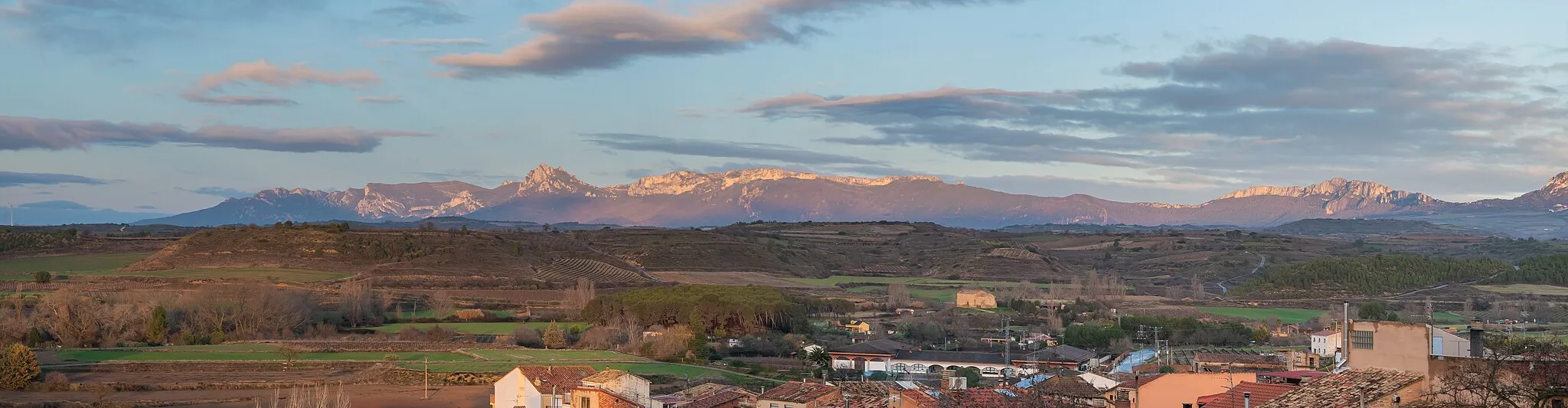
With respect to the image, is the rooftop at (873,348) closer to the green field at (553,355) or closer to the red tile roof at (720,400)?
the green field at (553,355)

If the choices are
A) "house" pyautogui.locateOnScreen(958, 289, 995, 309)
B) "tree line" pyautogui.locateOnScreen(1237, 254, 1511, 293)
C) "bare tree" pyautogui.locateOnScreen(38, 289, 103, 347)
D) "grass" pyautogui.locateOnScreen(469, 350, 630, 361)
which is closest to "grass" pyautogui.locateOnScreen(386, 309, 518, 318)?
"bare tree" pyautogui.locateOnScreen(38, 289, 103, 347)

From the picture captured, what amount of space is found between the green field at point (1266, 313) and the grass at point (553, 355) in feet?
149

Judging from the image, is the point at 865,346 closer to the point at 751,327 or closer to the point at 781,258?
the point at 751,327

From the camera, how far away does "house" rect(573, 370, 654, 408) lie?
3616 cm

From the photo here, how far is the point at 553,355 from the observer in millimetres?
68062

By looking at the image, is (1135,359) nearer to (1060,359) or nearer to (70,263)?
(1060,359)

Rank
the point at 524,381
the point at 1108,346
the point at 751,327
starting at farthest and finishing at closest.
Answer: the point at 751,327, the point at 1108,346, the point at 524,381

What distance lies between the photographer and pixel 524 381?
38188mm

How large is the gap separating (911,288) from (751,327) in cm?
5090

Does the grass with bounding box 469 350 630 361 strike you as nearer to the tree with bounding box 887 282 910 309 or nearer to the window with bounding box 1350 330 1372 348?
the tree with bounding box 887 282 910 309

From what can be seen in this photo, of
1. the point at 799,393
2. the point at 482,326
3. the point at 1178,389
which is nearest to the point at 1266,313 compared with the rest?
the point at 482,326

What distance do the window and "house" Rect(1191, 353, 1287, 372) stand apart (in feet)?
53.2

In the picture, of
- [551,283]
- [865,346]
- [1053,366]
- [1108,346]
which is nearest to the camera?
[1053,366]

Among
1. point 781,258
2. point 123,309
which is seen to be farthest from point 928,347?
point 781,258
